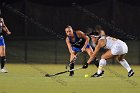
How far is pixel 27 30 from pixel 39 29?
55cm

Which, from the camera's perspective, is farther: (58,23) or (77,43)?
(58,23)

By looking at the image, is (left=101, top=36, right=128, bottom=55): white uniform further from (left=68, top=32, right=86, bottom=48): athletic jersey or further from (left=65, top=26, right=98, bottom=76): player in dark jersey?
(left=68, top=32, right=86, bottom=48): athletic jersey

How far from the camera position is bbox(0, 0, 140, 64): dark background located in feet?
78.7

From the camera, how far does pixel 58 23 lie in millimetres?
24297

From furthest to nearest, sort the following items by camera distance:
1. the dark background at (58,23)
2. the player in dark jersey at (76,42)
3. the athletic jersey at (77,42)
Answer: the dark background at (58,23) → the athletic jersey at (77,42) → the player in dark jersey at (76,42)

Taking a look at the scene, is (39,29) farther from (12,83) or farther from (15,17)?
(12,83)

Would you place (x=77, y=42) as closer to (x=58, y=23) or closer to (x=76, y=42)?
(x=76, y=42)

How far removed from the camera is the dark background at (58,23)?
24.0 metres

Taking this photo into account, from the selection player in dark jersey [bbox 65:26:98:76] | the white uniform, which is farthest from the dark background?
the white uniform

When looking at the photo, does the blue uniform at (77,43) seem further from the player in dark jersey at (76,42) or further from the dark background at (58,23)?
the dark background at (58,23)

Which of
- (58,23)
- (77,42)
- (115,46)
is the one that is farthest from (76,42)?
(58,23)

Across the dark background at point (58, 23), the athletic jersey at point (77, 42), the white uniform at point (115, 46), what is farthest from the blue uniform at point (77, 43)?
the dark background at point (58, 23)

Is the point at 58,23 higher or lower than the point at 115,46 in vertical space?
higher

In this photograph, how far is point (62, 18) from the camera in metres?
24.3
